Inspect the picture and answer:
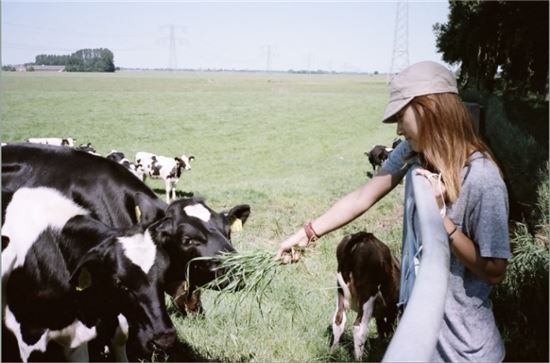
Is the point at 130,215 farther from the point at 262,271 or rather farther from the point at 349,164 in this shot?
the point at 349,164

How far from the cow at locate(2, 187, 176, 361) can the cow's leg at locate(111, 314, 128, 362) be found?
17 cm

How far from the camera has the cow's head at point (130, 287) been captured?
10.9 ft

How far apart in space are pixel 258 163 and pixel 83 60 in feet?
134

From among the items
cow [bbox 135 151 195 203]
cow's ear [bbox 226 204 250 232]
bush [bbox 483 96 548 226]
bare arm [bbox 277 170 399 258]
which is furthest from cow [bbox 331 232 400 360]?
cow [bbox 135 151 195 203]

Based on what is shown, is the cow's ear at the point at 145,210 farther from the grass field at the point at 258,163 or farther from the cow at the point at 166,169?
the cow at the point at 166,169

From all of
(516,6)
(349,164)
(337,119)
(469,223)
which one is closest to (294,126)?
(337,119)

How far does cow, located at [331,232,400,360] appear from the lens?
4332 mm

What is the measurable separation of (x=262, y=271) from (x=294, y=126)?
1146 inches

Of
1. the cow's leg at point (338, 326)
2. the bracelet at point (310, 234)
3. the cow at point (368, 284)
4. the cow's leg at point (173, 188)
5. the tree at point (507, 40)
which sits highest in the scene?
the tree at point (507, 40)

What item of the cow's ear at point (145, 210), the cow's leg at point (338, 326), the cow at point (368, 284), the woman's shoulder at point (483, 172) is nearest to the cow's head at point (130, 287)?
the cow's ear at point (145, 210)

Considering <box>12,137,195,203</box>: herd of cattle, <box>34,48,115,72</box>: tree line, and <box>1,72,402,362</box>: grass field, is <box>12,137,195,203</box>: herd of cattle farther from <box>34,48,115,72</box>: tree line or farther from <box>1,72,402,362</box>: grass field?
<box>34,48,115,72</box>: tree line

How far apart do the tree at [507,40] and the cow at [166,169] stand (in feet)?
29.5

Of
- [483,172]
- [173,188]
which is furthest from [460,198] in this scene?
[173,188]

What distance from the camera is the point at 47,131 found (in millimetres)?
24688
